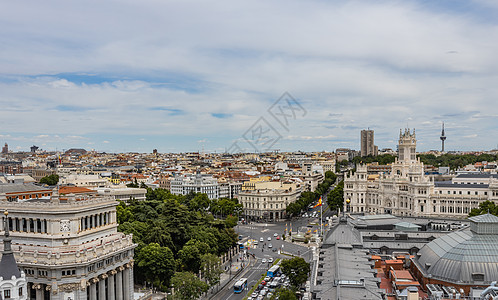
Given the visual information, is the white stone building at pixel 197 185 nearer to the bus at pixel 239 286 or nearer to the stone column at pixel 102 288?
the bus at pixel 239 286

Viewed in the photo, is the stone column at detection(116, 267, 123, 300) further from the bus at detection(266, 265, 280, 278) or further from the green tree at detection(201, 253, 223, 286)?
the bus at detection(266, 265, 280, 278)

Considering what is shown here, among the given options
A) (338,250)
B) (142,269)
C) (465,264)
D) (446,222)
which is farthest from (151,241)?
(446,222)

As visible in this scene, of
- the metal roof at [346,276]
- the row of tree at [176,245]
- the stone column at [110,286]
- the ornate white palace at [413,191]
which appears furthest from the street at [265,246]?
the metal roof at [346,276]

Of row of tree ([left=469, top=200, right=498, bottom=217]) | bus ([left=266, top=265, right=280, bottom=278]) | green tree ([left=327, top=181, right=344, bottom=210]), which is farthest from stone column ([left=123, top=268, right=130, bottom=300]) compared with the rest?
green tree ([left=327, top=181, right=344, bottom=210])

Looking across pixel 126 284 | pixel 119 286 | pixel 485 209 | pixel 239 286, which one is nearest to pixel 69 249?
pixel 119 286

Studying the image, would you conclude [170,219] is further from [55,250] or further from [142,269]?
[55,250]
